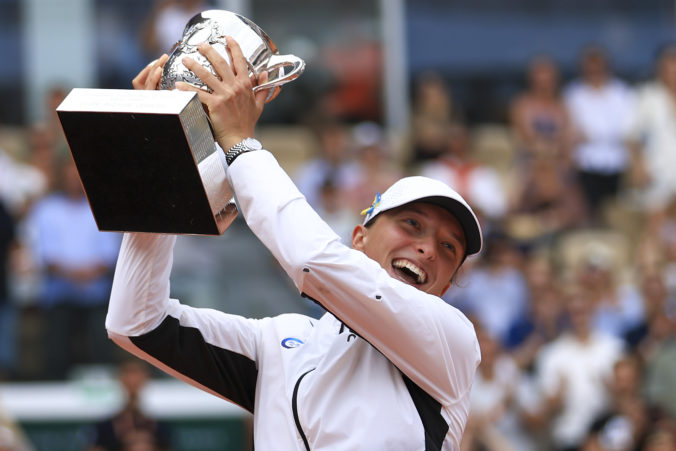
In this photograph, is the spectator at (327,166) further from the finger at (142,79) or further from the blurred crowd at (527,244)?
the finger at (142,79)

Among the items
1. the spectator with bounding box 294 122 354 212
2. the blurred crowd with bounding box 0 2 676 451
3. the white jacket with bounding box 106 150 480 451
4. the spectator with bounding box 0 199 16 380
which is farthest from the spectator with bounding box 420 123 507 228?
the white jacket with bounding box 106 150 480 451

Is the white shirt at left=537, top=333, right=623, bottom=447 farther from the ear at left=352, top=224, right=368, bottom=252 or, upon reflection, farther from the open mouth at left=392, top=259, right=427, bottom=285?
the open mouth at left=392, top=259, right=427, bottom=285

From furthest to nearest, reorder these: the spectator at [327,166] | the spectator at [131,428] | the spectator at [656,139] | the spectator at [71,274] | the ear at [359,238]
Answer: the spectator at [656,139] < the spectator at [327,166] < the spectator at [71,274] < the spectator at [131,428] < the ear at [359,238]

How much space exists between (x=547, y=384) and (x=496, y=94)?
5409 mm

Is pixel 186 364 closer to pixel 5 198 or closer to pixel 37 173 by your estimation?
pixel 5 198

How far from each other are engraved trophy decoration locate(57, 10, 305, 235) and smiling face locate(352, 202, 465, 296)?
19.5 inches

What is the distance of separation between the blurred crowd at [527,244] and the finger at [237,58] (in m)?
5.05

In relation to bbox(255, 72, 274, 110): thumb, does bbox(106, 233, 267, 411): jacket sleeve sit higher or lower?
A: lower

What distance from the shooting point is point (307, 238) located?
9.62ft

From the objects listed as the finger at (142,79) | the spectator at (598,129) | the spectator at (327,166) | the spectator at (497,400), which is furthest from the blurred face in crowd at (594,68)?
the finger at (142,79)

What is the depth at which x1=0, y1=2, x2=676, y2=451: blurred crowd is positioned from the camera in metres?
8.91

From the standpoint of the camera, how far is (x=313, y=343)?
342 cm

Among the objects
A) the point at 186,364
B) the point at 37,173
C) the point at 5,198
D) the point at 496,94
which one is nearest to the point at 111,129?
the point at 186,364

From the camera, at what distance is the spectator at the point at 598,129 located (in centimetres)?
1199
